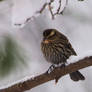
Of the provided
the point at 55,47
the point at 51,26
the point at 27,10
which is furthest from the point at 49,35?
the point at 27,10

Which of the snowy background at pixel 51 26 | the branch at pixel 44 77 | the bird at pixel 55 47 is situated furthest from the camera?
the bird at pixel 55 47

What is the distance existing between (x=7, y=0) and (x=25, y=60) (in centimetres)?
67

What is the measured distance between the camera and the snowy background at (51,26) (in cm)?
351

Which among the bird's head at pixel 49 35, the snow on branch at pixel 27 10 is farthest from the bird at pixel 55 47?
the snow on branch at pixel 27 10

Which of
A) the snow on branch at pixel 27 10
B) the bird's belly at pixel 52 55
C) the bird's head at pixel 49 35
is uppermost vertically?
the snow on branch at pixel 27 10

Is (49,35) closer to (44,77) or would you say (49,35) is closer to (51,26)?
(51,26)

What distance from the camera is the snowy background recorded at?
3506mm

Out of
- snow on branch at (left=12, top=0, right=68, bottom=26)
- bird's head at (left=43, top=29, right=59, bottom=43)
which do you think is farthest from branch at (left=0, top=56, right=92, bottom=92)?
bird's head at (left=43, top=29, right=59, bottom=43)

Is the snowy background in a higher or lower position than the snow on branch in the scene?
lower

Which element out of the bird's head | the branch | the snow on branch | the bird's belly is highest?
the snow on branch

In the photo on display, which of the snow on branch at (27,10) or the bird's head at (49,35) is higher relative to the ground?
the snow on branch at (27,10)

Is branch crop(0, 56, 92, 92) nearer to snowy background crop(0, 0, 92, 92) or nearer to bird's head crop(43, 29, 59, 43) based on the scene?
snowy background crop(0, 0, 92, 92)

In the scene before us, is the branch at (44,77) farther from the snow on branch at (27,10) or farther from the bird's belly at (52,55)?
the bird's belly at (52,55)

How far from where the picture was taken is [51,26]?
388cm
